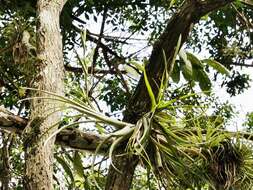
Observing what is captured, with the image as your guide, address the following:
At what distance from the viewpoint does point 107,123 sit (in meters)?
1.70

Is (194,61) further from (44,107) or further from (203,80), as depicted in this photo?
(44,107)

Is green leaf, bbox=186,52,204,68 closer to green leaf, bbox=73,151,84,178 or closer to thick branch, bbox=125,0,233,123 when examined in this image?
thick branch, bbox=125,0,233,123

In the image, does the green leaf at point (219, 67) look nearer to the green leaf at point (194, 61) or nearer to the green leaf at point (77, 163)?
the green leaf at point (194, 61)

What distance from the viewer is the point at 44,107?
1.78 m

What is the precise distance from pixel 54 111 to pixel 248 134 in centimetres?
62

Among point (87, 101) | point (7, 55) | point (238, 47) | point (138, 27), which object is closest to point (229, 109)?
point (238, 47)

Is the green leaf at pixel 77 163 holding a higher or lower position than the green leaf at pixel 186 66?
lower

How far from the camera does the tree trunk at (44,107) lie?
165 cm

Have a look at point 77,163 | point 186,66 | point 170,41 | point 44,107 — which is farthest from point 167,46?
point 77,163

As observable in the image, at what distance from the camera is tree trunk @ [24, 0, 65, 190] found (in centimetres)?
165

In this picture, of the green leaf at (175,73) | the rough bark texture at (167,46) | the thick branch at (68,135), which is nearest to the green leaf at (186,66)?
the green leaf at (175,73)

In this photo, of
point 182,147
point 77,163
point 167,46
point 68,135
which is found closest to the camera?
point 182,147

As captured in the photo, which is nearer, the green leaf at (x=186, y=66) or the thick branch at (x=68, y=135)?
the thick branch at (x=68, y=135)

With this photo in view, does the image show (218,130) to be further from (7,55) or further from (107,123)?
(7,55)
